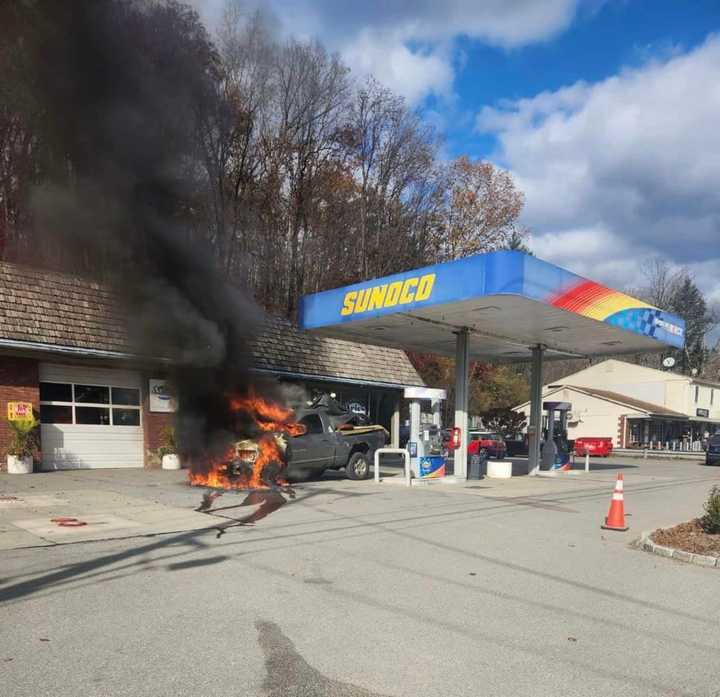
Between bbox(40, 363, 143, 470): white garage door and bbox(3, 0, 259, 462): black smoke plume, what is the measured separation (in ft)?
5.81

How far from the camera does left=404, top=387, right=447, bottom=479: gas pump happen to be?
14680mm

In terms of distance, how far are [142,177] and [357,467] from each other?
7.63 meters

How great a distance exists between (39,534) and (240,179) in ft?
62.4

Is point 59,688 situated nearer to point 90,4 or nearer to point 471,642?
point 471,642

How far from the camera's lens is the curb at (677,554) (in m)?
6.88

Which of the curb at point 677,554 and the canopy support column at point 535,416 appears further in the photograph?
the canopy support column at point 535,416

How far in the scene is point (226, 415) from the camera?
44.4ft

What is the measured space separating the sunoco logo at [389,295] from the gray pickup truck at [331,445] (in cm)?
247

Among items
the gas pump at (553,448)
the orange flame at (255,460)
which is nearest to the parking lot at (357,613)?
the orange flame at (255,460)

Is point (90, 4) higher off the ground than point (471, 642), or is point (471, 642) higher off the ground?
point (90, 4)

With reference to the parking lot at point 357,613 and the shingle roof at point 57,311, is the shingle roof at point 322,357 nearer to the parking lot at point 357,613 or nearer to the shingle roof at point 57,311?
the shingle roof at point 57,311

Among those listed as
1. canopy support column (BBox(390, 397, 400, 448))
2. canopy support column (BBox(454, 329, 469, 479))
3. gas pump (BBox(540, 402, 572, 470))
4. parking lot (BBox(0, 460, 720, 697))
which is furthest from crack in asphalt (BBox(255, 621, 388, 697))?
canopy support column (BBox(390, 397, 400, 448))

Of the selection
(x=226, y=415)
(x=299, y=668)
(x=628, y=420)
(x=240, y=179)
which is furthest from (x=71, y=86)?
(x=628, y=420)

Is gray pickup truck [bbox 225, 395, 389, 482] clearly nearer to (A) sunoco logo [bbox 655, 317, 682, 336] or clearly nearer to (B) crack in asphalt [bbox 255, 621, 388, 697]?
(A) sunoco logo [bbox 655, 317, 682, 336]
